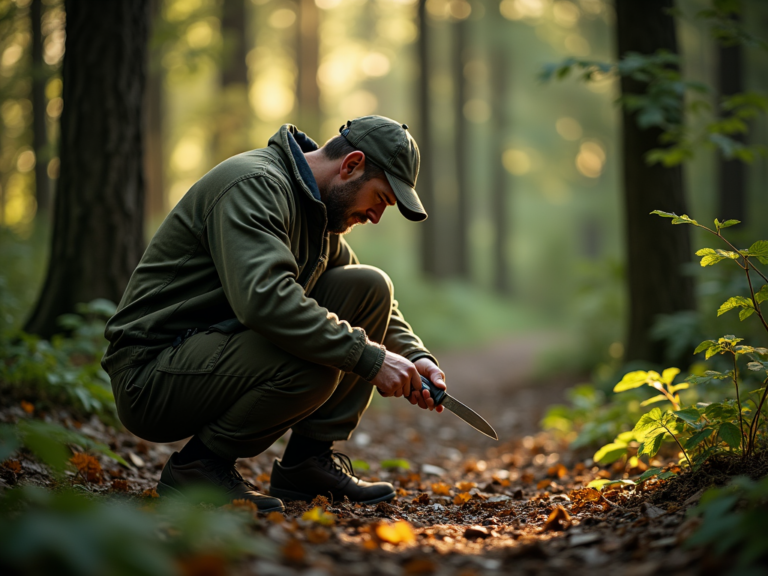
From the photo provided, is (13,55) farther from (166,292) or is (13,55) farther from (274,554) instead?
(274,554)

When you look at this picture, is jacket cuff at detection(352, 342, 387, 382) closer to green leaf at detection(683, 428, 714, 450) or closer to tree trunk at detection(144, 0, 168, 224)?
green leaf at detection(683, 428, 714, 450)

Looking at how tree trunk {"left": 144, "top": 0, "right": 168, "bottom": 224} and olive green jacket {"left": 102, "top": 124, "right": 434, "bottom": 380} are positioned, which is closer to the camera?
olive green jacket {"left": 102, "top": 124, "right": 434, "bottom": 380}

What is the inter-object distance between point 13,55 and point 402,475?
495 inches

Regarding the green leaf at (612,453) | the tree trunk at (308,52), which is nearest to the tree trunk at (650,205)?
the green leaf at (612,453)

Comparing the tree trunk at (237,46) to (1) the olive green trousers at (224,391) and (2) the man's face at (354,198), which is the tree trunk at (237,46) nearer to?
(2) the man's face at (354,198)

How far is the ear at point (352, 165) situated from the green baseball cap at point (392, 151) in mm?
32

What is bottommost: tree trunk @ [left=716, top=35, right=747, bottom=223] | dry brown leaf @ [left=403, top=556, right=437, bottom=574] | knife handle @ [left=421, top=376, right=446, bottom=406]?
dry brown leaf @ [left=403, top=556, right=437, bottom=574]

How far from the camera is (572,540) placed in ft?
6.23

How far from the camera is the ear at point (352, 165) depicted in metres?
2.52

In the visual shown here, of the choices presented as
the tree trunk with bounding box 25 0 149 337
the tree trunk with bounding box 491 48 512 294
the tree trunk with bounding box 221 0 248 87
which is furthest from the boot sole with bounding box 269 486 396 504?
the tree trunk with bounding box 491 48 512 294

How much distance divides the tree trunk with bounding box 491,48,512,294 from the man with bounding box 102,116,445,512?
885 inches

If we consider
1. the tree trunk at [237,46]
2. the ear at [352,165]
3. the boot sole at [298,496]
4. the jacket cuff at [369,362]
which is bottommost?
the boot sole at [298,496]

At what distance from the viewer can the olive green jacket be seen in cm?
213

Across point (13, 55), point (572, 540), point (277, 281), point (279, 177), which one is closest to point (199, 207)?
point (279, 177)
